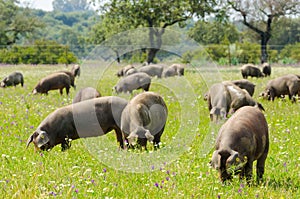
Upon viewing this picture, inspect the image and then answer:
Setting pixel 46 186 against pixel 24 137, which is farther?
pixel 24 137

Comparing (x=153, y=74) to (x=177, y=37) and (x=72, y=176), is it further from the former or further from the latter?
(x=72, y=176)

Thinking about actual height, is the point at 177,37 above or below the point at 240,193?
above

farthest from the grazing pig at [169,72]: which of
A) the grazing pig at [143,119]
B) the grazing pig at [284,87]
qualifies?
the grazing pig at [143,119]

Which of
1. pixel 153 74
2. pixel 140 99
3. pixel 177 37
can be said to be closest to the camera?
pixel 140 99

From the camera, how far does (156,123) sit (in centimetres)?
863

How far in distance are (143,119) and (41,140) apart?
5.42 ft

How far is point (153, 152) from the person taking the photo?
7.61 meters

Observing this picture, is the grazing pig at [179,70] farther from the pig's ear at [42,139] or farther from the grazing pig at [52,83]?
the pig's ear at [42,139]

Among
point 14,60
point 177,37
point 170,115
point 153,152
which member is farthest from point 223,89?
point 14,60

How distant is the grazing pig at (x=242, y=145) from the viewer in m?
5.44

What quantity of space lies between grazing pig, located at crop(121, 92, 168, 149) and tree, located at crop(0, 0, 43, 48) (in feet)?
193

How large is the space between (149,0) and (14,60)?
15129 millimetres

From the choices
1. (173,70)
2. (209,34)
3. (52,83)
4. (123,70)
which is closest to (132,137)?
(52,83)

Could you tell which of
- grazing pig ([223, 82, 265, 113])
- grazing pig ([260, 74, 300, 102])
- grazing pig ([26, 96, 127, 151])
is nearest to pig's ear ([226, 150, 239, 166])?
grazing pig ([26, 96, 127, 151])
